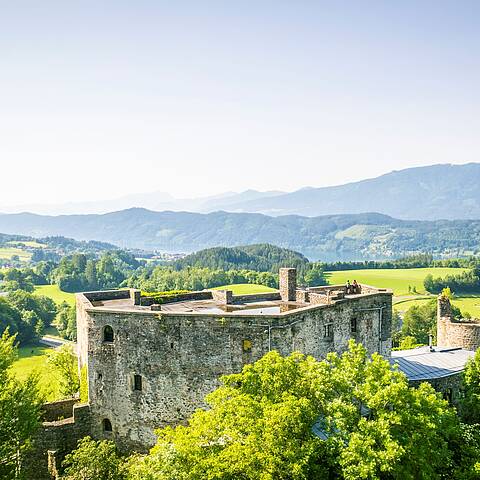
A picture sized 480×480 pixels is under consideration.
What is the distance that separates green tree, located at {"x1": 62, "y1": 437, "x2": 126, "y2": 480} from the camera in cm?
3497

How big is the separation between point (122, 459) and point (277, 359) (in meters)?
16.5

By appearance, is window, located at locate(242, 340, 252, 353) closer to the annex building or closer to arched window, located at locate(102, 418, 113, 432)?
the annex building

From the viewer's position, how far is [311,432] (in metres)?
30.0

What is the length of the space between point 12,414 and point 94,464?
6.04 m

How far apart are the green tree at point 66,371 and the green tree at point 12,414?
1679 centimetres

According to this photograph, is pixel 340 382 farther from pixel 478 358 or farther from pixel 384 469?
pixel 478 358

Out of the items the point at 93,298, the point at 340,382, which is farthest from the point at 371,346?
the point at 93,298

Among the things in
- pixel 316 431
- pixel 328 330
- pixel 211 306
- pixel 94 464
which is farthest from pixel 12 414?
pixel 328 330

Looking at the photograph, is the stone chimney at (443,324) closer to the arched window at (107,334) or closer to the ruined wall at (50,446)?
the arched window at (107,334)

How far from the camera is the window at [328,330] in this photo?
42.7 m

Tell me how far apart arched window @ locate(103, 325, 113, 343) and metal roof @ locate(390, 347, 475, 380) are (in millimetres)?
23249

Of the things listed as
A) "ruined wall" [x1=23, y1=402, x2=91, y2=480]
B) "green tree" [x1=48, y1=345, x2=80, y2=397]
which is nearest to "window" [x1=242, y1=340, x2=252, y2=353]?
"ruined wall" [x1=23, y1=402, x2=91, y2=480]

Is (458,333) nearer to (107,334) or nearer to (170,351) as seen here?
(170,351)

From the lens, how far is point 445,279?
188875 millimetres
